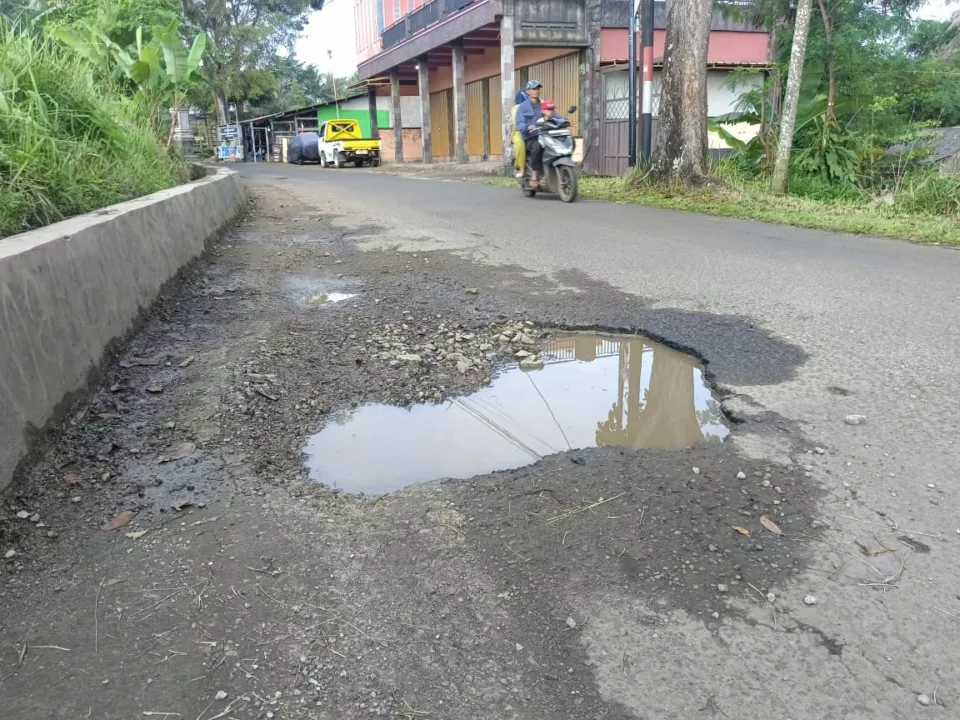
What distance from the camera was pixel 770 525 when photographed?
248cm

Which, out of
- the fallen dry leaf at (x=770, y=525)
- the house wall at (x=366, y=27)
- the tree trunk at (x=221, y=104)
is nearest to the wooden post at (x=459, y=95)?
the house wall at (x=366, y=27)

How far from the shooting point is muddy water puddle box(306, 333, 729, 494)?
3.15m

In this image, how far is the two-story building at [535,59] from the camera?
61.2ft

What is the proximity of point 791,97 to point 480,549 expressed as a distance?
10.5 metres

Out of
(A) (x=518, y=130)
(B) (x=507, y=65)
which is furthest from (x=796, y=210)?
(B) (x=507, y=65)

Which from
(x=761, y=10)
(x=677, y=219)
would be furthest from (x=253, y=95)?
(x=677, y=219)

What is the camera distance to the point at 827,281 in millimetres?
5801

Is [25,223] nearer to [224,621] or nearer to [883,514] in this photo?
[224,621]

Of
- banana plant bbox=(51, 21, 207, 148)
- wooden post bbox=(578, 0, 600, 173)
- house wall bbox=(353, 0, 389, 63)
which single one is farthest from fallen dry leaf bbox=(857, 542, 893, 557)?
house wall bbox=(353, 0, 389, 63)

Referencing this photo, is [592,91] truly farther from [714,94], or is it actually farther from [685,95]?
[685,95]

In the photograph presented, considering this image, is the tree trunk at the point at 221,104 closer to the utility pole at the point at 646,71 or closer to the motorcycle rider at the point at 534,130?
the utility pole at the point at 646,71

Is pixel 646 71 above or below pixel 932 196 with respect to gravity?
above

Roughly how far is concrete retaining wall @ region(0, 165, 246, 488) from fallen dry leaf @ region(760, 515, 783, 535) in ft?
8.46

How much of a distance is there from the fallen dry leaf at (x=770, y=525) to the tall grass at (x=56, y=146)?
3626mm
